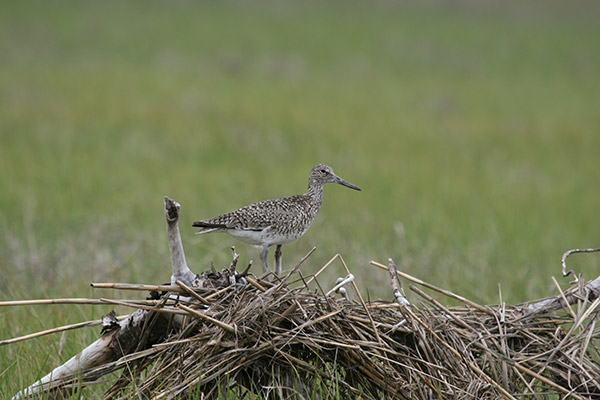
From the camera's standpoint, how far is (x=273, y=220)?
463cm

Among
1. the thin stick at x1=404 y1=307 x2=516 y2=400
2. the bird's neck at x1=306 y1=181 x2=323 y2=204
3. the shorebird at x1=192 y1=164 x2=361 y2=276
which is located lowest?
the thin stick at x1=404 y1=307 x2=516 y2=400

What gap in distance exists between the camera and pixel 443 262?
8.70 meters

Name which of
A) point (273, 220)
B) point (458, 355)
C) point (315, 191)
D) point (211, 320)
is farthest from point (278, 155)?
point (211, 320)

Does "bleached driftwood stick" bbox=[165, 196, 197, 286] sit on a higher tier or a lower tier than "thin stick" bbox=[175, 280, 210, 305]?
higher

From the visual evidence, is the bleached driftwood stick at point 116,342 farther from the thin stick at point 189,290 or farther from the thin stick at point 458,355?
the thin stick at point 458,355

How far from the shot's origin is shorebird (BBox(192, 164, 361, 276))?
181 inches

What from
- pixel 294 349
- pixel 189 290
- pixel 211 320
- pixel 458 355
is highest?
→ pixel 189 290

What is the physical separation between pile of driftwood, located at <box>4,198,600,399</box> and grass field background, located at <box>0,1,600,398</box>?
36 cm

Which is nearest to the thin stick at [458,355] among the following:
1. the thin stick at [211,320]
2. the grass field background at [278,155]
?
the grass field background at [278,155]

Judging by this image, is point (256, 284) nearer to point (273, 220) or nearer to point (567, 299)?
point (273, 220)

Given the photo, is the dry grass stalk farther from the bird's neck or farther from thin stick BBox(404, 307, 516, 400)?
the bird's neck

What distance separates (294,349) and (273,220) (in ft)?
3.60

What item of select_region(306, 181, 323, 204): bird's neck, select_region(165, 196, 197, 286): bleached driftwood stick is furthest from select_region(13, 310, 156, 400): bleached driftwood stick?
select_region(306, 181, 323, 204): bird's neck

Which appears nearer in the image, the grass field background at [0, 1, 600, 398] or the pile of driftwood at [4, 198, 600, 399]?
the pile of driftwood at [4, 198, 600, 399]
